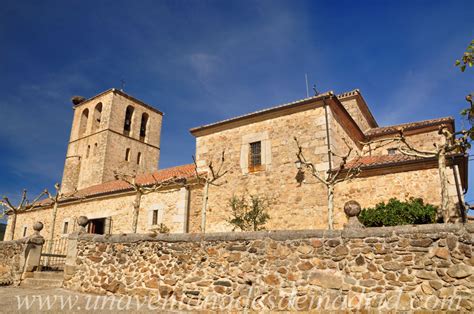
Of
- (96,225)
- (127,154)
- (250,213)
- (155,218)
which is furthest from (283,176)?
(127,154)

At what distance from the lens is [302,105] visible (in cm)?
1258

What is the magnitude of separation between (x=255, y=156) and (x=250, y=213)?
8.26 ft

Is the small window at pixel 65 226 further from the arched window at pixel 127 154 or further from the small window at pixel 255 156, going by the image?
the small window at pixel 255 156

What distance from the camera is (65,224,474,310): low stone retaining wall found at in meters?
4.96

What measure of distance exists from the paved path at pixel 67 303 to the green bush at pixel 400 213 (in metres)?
6.41

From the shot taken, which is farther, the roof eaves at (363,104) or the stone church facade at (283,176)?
the roof eaves at (363,104)

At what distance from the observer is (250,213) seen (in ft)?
39.1

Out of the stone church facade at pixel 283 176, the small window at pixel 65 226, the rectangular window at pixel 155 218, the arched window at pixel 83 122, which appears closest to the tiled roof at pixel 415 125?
the stone church facade at pixel 283 176

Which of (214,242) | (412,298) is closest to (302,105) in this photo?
(214,242)

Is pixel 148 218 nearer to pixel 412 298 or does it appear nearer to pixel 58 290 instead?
pixel 58 290

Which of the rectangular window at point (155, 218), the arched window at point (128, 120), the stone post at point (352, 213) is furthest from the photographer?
the arched window at point (128, 120)

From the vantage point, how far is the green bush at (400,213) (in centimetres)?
898

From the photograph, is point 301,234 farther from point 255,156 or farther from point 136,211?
point 255,156

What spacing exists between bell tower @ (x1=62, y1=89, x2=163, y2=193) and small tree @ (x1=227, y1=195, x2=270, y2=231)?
1521cm
